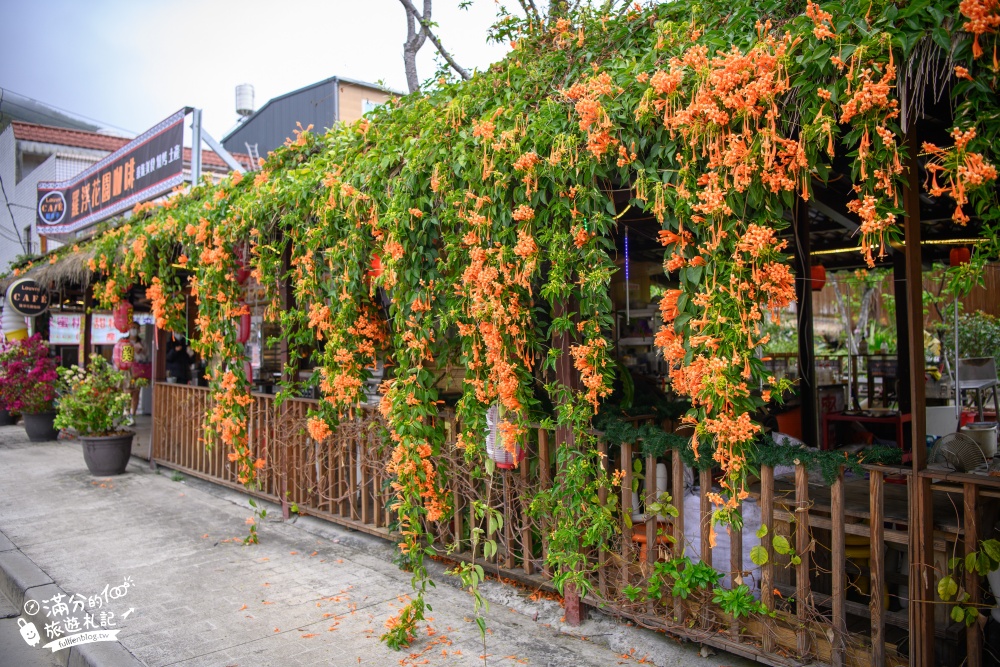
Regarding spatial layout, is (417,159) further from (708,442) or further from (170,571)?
(170,571)

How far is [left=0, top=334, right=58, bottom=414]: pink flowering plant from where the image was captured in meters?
11.7

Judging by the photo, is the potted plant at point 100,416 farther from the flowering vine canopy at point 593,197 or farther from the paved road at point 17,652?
the paved road at point 17,652

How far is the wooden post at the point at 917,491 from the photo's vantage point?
2.88 m

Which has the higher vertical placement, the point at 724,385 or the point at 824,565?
the point at 724,385

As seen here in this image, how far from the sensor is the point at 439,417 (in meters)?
4.99

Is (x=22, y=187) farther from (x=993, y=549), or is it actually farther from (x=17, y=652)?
(x=993, y=549)

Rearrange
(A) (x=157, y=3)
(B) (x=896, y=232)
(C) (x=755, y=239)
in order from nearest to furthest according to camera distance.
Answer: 1. (B) (x=896, y=232)
2. (C) (x=755, y=239)
3. (A) (x=157, y=3)

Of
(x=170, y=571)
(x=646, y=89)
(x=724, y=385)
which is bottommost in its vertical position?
(x=170, y=571)

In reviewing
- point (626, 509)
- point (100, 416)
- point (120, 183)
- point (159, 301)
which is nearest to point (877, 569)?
point (626, 509)

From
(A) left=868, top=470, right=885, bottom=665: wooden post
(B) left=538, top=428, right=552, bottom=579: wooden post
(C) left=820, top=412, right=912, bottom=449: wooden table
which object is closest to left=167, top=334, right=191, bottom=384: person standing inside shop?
(B) left=538, top=428, right=552, bottom=579: wooden post

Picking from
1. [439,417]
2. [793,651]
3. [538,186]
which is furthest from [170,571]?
[793,651]

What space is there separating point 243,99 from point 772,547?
22331 millimetres

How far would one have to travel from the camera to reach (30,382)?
11773mm

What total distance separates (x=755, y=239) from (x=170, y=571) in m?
4.91
